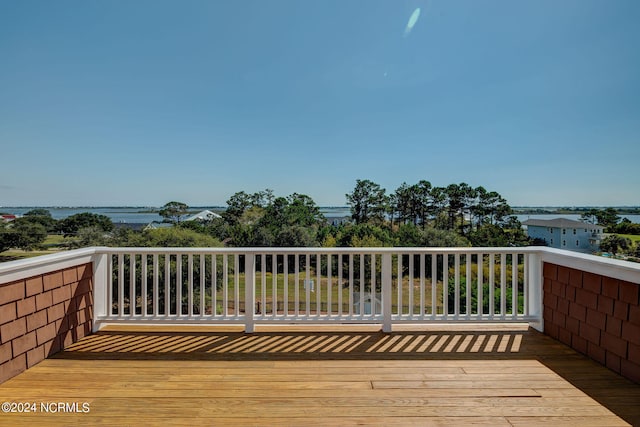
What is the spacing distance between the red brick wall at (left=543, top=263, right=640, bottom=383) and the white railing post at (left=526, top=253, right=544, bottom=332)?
0.05 meters

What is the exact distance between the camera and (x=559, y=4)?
4.63 m

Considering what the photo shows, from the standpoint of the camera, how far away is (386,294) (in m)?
2.85

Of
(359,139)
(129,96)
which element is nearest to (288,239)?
(359,139)

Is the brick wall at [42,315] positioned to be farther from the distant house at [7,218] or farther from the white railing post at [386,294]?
the distant house at [7,218]

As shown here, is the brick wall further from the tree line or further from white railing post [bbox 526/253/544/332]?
the tree line

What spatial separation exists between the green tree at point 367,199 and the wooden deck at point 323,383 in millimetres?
14480

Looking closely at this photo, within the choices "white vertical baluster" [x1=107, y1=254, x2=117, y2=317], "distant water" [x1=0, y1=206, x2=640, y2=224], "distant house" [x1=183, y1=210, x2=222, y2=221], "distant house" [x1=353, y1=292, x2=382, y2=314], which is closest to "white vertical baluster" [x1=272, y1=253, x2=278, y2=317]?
"distant house" [x1=353, y1=292, x2=382, y2=314]

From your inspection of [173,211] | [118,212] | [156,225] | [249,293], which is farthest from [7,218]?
[249,293]

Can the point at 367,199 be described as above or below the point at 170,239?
above

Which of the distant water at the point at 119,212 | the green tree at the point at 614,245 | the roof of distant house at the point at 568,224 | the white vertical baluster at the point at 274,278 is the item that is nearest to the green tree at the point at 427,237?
the distant water at the point at 119,212

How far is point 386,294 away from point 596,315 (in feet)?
5.44

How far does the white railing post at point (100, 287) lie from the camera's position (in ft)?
9.36

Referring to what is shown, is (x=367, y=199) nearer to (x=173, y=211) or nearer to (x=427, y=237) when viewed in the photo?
(x=427, y=237)

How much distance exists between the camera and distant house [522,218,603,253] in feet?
12.4
